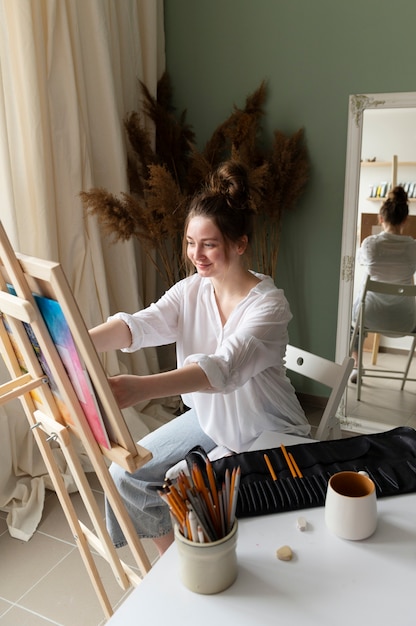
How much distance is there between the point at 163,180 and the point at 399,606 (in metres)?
1.80

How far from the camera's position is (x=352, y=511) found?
2.87ft

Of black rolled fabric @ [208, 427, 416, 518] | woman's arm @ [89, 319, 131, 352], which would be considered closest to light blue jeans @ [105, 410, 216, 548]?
woman's arm @ [89, 319, 131, 352]

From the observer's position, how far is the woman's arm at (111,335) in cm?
148

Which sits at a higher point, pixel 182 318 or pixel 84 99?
pixel 84 99

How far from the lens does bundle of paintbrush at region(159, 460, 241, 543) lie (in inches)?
31.1

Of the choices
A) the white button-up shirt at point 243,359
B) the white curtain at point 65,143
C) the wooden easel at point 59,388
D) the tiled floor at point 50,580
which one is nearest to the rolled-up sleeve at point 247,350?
the white button-up shirt at point 243,359

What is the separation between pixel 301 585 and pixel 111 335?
87 cm

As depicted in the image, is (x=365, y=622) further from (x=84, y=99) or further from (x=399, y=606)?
(x=84, y=99)

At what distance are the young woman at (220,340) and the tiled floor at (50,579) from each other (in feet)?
1.45

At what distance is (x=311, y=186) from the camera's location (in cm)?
266

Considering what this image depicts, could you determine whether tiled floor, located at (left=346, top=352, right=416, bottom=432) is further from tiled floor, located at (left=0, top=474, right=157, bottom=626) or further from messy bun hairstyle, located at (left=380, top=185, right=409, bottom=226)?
tiled floor, located at (left=0, top=474, right=157, bottom=626)

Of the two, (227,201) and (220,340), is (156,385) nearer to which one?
(220,340)

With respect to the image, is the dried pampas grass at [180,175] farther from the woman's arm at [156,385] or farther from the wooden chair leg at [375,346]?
the woman's arm at [156,385]

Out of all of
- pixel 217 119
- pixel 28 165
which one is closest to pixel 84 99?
pixel 28 165
